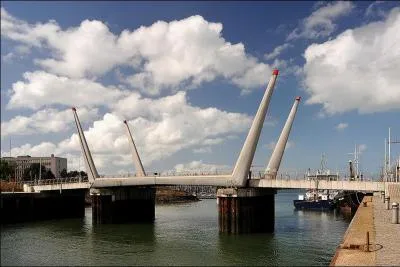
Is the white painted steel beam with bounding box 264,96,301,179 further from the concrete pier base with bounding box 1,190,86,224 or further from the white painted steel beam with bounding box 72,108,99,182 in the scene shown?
the concrete pier base with bounding box 1,190,86,224

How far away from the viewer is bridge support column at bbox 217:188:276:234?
6188cm

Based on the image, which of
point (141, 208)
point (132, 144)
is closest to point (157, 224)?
point (141, 208)

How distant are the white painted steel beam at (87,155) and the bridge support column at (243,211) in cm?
3222

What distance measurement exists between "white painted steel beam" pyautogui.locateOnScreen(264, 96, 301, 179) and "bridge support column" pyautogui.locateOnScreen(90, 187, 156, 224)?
2904cm

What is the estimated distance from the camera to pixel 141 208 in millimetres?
87250

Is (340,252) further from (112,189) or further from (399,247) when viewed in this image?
(112,189)

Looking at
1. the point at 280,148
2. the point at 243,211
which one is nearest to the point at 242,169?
the point at 243,211

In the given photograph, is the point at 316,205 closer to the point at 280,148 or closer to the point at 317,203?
the point at 317,203

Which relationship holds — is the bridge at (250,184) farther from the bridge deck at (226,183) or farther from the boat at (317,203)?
the boat at (317,203)

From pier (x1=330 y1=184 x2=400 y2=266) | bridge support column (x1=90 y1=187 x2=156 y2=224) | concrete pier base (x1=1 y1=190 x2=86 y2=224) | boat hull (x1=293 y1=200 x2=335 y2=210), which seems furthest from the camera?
boat hull (x1=293 y1=200 x2=335 y2=210)

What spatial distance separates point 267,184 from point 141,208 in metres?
33.2

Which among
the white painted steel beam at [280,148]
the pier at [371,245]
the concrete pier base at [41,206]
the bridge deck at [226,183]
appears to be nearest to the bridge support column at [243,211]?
the bridge deck at [226,183]

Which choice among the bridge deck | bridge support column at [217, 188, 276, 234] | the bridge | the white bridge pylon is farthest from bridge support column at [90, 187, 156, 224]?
bridge support column at [217, 188, 276, 234]

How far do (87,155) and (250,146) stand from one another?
3973cm
